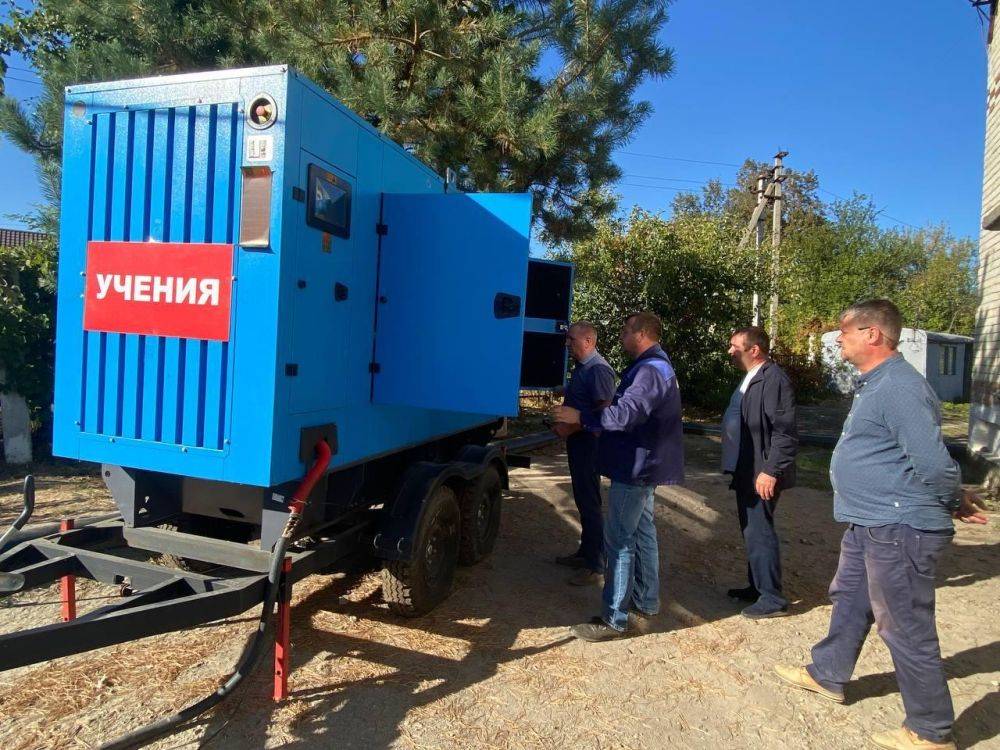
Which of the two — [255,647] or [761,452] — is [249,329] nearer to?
[255,647]

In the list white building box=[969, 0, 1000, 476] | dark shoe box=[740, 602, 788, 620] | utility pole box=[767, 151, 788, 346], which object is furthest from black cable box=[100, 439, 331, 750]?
utility pole box=[767, 151, 788, 346]

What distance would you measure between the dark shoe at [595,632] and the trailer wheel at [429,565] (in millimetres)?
902

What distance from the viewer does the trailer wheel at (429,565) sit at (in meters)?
3.79

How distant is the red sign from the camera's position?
2.92m

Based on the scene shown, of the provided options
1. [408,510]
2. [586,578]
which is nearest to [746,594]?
[586,578]

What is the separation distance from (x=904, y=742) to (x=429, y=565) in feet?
8.37

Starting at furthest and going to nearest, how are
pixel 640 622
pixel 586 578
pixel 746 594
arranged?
1. pixel 586 578
2. pixel 746 594
3. pixel 640 622

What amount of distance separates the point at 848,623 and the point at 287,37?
7.30 meters

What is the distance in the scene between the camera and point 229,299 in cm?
291

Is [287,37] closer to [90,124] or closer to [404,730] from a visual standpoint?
[90,124]

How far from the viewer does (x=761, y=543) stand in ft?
14.1

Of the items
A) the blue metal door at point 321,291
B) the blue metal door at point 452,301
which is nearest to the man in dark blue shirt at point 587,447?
the blue metal door at point 452,301

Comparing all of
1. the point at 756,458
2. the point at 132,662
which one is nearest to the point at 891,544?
the point at 756,458

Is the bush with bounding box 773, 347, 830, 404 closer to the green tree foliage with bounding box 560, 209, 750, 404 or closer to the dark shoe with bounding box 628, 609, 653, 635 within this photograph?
the green tree foliage with bounding box 560, 209, 750, 404
